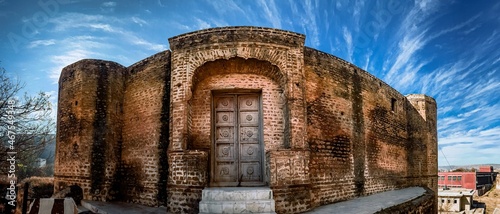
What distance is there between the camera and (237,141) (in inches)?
338

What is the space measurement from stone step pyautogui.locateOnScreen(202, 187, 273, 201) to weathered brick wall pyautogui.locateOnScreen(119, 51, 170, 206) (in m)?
2.16

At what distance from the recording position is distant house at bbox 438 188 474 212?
37031mm

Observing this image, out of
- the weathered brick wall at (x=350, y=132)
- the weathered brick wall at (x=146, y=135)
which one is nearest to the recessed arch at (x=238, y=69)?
the weathered brick wall at (x=350, y=132)

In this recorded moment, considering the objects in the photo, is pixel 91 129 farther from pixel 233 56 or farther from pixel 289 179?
pixel 289 179

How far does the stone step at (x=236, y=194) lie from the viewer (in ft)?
23.4

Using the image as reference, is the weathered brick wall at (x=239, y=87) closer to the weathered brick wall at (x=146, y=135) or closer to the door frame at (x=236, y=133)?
the door frame at (x=236, y=133)

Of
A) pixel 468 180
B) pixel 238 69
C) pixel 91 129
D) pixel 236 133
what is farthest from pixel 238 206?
pixel 468 180

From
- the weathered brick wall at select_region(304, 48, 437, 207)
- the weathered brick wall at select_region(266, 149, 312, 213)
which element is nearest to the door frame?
the weathered brick wall at select_region(266, 149, 312, 213)

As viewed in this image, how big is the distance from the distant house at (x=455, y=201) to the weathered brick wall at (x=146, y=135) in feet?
129

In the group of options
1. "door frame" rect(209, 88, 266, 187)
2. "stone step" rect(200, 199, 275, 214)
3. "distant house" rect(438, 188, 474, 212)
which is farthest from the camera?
"distant house" rect(438, 188, 474, 212)

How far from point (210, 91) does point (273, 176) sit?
9.36 ft

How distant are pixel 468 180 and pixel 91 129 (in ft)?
186

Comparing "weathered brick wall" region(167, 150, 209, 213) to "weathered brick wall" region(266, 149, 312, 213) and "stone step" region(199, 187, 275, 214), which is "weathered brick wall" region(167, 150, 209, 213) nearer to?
"stone step" region(199, 187, 275, 214)

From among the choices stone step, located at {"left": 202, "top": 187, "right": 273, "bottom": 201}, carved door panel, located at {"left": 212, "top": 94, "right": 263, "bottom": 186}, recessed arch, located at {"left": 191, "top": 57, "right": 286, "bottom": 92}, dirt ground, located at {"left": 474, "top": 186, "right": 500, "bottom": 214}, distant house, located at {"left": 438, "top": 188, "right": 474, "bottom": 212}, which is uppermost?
recessed arch, located at {"left": 191, "top": 57, "right": 286, "bottom": 92}
